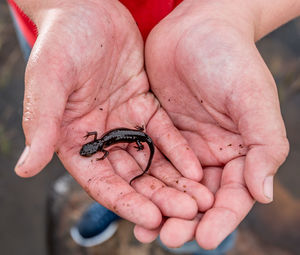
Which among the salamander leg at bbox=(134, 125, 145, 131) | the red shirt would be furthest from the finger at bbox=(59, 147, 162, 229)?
the red shirt

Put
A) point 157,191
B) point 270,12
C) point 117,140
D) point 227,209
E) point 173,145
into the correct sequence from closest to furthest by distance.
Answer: point 227,209
point 157,191
point 173,145
point 117,140
point 270,12

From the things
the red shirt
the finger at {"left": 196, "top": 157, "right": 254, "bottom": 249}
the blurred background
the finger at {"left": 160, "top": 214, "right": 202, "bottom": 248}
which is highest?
the red shirt

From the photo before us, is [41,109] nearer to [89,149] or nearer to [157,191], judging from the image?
[89,149]

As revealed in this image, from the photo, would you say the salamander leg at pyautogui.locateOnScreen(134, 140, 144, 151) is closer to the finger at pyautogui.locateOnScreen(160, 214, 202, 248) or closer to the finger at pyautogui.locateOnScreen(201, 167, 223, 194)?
the finger at pyautogui.locateOnScreen(201, 167, 223, 194)

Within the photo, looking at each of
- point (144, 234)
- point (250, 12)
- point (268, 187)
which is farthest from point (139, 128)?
point (250, 12)

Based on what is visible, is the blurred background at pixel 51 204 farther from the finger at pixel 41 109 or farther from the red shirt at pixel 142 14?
the finger at pixel 41 109

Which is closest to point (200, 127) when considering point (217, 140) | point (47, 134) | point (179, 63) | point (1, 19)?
point (217, 140)

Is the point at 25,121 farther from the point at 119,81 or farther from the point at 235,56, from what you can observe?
the point at 235,56
